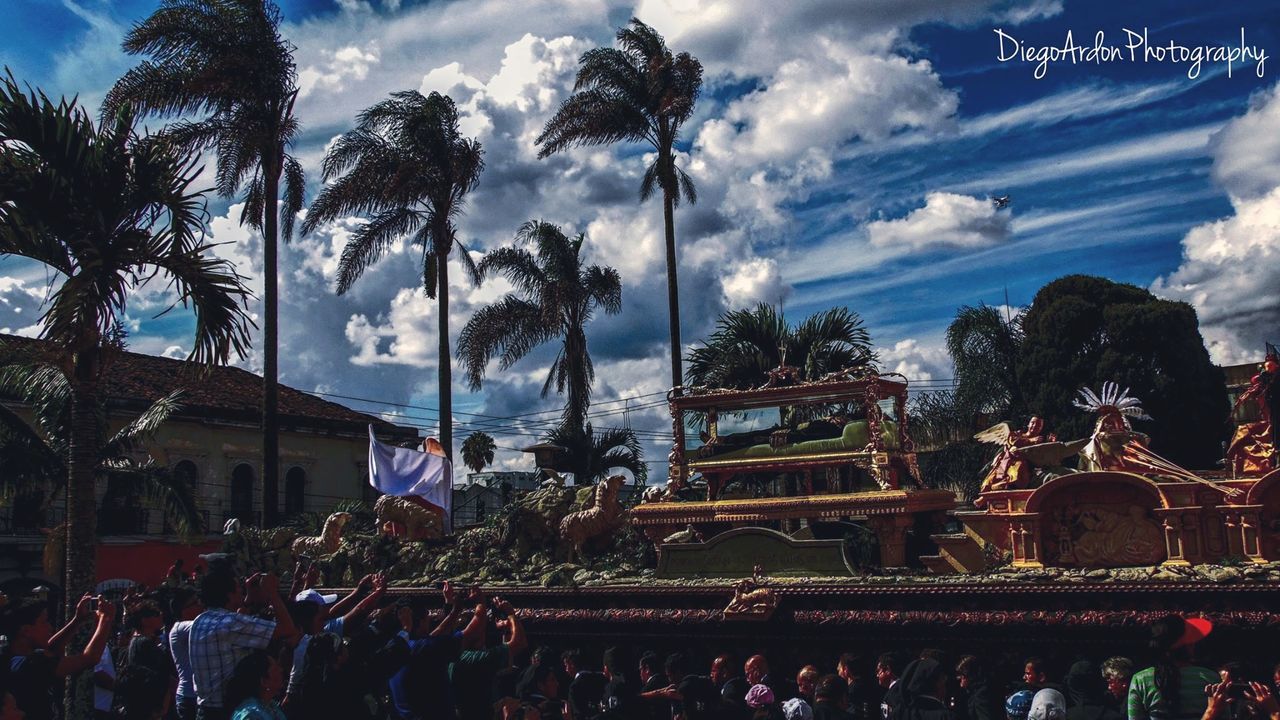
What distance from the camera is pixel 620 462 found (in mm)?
29234

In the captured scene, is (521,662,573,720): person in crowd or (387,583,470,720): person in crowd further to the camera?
(387,583,470,720): person in crowd

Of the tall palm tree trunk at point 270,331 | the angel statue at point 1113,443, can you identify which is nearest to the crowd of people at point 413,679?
the angel statue at point 1113,443

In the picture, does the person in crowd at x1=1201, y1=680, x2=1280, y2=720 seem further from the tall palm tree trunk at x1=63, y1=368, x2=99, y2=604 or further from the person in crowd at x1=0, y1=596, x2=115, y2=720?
the tall palm tree trunk at x1=63, y1=368, x2=99, y2=604

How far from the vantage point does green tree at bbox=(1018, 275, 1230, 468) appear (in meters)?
34.2

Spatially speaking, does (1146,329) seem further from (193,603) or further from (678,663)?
(193,603)

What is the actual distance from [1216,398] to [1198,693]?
32.6 metres

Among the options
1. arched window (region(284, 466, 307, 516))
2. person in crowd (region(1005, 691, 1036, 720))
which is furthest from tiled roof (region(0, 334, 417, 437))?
person in crowd (region(1005, 691, 1036, 720))

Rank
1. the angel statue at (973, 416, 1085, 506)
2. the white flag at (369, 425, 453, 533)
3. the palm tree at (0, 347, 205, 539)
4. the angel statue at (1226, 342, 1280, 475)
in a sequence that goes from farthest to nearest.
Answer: the palm tree at (0, 347, 205, 539) < the white flag at (369, 425, 453, 533) < the angel statue at (973, 416, 1085, 506) < the angel statue at (1226, 342, 1280, 475)

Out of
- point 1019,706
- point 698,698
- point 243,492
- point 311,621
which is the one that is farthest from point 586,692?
point 243,492

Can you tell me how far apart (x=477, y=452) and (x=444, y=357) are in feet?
32.9

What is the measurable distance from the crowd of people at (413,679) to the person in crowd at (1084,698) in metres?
0.02

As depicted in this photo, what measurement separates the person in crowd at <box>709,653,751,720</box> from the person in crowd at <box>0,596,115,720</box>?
3.89 m

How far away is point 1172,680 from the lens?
6832 millimetres

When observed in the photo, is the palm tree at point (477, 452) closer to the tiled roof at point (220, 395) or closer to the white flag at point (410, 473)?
the tiled roof at point (220, 395)
